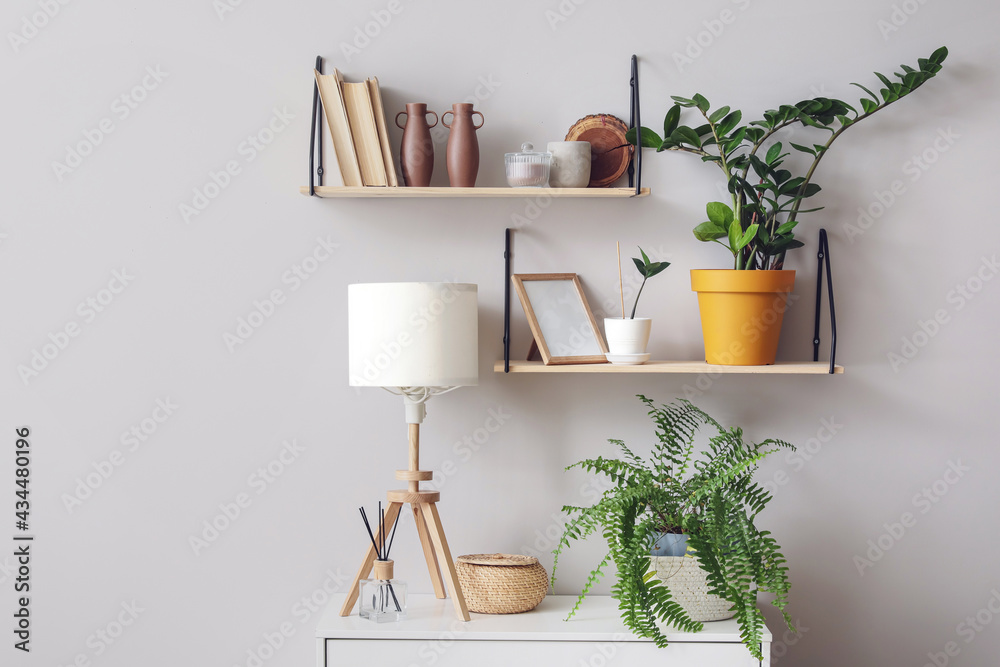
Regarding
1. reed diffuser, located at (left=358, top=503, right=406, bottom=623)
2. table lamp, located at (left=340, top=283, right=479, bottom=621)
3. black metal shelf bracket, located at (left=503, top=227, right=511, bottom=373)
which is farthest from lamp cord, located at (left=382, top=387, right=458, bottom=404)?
reed diffuser, located at (left=358, top=503, right=406, bottom=623)

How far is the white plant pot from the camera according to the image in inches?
78.0

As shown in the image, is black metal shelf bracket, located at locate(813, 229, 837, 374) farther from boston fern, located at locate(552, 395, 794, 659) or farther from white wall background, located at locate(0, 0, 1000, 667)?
boston fern, located at locate(552, 395, 794, 659)

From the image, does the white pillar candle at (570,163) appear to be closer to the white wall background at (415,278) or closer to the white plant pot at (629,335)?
the white wall background at (415,278)

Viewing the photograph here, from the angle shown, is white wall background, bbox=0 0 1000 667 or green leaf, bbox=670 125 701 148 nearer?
green leaf, bbox=670 125 701 148

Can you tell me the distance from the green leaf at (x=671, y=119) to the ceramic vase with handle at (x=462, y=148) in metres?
0.48

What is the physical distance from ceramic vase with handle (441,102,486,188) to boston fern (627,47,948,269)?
0.40 metres

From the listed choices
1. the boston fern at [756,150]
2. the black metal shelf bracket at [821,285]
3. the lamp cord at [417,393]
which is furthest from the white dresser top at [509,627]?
the boston fern at [756,150]

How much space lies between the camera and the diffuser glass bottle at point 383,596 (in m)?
1.91

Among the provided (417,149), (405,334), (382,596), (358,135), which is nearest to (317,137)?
(358,135)

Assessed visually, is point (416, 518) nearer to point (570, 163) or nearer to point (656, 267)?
point (656, 267)

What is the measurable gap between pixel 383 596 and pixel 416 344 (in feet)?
1.95

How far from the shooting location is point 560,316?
2.10m

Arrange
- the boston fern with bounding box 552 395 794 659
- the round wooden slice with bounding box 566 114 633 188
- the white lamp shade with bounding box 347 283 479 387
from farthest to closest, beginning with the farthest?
the round wooden slice with bounding box 566 114 633 188
the white lamp shade with bounding box 347 283 479 387
the boston fern with bounding box 552 395 794 659

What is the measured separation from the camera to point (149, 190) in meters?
2.15
